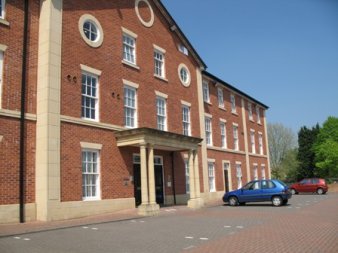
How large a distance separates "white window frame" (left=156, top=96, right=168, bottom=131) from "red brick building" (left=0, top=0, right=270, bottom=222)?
7 cm

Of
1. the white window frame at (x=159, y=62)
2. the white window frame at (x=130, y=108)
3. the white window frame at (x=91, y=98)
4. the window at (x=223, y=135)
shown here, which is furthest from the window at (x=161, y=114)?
the window at (x=223, y=135)

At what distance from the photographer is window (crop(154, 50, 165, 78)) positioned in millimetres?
23256

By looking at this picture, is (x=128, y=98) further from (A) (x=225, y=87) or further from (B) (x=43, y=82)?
(A) (x=225, y=87)

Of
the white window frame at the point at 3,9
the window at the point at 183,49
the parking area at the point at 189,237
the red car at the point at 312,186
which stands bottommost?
the parking area at the point at 189,237

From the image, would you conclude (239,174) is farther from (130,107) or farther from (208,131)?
(130,107)

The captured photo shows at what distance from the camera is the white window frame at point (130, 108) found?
1988 centimetres

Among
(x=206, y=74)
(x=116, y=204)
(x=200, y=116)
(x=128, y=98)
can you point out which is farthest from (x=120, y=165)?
(x=206, y=74)

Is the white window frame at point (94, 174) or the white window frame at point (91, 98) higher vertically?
the white window frame at point (91, 98)

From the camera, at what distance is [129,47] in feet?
68.8

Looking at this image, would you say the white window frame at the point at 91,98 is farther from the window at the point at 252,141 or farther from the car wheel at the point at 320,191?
the car wheel at the point at 320,191

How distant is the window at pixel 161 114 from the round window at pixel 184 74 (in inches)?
122

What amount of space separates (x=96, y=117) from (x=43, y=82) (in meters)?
3.25

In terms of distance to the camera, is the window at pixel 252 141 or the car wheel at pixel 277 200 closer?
the car wheel at pixel 277 200

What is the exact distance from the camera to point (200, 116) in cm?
2708
